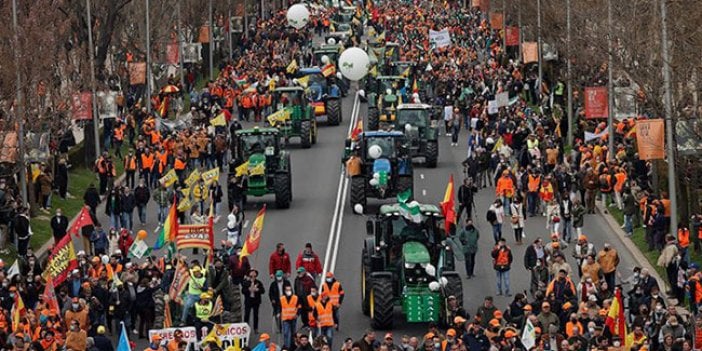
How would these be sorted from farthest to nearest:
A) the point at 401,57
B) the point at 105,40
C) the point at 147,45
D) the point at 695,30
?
the point at 401,57
the point at 147,45
the point at 105,40
the point at 695,30

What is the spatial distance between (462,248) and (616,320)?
29.0 feet

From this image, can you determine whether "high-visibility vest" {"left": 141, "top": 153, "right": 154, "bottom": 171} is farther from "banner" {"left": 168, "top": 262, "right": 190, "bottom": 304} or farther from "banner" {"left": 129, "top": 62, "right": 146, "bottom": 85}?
"banner" {"left": 168, "top": 262, "right": 190, "bottom": 304}

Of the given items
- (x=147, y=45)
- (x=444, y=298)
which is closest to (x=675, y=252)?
(x=444, y=298)

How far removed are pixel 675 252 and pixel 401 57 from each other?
45307mm

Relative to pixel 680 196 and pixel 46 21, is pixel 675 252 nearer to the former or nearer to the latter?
pixel 680 196

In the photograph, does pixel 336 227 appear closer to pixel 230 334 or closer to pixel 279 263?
pixel 279 263

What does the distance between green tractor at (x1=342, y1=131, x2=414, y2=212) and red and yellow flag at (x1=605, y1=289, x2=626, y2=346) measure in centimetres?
1669

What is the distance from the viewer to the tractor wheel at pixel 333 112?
72.3 m

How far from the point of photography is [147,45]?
74812 millimetres

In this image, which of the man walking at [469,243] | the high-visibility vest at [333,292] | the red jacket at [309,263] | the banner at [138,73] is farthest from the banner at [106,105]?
the high-visibility vest at [333,292]

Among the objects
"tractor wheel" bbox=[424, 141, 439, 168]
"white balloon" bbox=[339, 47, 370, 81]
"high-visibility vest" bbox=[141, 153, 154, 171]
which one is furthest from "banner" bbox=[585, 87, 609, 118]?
"high-visibility vest" bbox=[141, 153, 154, 171]

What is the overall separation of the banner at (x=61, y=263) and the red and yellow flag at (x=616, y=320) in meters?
10.8

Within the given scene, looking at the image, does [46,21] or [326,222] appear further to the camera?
[46,21]

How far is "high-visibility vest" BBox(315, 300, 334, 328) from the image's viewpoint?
38.7m
